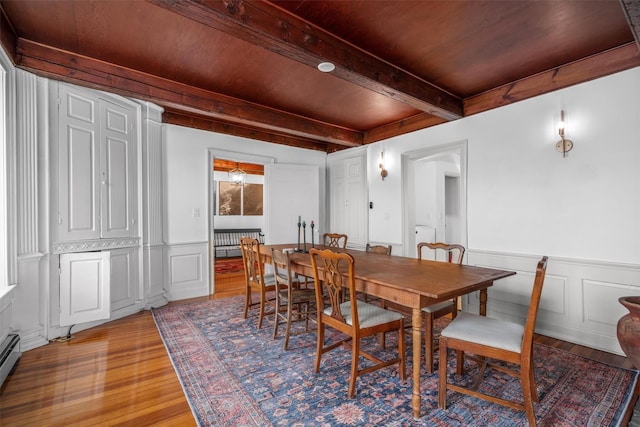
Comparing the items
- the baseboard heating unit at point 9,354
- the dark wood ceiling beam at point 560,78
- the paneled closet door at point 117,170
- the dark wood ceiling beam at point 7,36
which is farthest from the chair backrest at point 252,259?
the dark wood ceiling beam at point 560,78

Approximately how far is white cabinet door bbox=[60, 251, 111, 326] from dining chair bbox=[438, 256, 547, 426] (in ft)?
10.7

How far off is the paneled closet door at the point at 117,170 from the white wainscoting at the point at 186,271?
748 mm

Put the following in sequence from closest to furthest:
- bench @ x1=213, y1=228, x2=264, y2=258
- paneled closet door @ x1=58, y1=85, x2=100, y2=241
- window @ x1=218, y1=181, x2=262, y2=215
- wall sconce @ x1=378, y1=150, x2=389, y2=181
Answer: paneled closet door @ x1=58, y1=85, x2=100, y2=241 < wall sconce @ x1=378, y1=150, x2=389, y2=181 < bench @ x1=213, y1=228, x2=264, y2=258 < window @ x1=218, y1=181, x2=262, y2=215

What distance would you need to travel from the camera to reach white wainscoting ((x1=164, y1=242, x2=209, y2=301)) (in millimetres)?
4215

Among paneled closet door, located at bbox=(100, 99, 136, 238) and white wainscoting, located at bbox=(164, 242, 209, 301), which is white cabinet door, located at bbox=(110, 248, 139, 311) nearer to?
paneled closet door, located at bbox=(100, 99, 136, 238)

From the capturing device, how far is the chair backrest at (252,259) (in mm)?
3061

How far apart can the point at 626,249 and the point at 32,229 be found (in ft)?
17.0

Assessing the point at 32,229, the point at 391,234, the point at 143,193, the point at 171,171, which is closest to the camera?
the point at 32,229

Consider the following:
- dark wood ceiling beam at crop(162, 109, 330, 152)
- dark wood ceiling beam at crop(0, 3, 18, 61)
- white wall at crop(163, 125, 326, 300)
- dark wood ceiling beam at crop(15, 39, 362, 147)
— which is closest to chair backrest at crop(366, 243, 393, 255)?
dark wood ceiling beam at crop(15, 39, 362, 147)

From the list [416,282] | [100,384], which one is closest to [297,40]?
[416,282]

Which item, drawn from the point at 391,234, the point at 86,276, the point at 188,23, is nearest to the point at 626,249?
the point at 391,234

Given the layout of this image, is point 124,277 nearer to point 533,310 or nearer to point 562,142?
→ point 533,310

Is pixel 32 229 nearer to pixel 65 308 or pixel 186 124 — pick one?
pixel 65 308

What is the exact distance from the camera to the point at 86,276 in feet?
10.1
